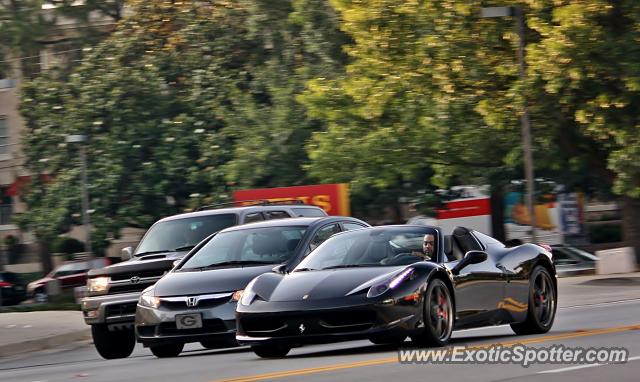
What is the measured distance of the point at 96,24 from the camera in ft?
205

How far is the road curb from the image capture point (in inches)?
807

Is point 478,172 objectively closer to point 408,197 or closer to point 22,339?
point 408,197

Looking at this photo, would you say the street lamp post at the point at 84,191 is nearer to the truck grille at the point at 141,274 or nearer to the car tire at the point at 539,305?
the truck grille at the point at 141,274

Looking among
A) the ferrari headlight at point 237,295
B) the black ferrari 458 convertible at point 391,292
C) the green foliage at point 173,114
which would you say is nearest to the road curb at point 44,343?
the ferrari headlight at point 237,295

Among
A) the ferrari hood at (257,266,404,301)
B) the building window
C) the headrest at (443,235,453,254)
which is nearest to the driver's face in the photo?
the headrest at (443,235,453,254)

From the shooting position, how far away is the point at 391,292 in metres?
12.6

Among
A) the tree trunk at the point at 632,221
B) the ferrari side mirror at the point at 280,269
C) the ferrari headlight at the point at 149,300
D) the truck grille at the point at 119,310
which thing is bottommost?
the tree trunk at the point at 632,221

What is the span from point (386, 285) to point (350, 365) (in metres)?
1.17

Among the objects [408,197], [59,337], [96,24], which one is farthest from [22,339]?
[96,24]

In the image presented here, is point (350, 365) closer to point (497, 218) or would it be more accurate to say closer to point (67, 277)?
point (67, 277)

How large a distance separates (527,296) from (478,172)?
90.5ft

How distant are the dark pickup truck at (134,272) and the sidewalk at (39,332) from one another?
11.4 feet

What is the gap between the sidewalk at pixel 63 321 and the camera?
21.4m

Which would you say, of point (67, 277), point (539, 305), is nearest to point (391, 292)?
point (539, 305)
